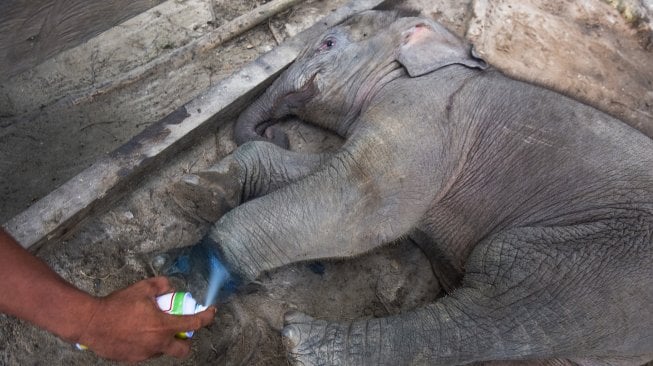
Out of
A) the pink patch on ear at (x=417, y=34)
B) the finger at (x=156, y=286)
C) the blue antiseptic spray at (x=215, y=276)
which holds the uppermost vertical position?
the pink patch on ear at (x=417, y=34)

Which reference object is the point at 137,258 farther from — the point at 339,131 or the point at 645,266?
the point at 645,266

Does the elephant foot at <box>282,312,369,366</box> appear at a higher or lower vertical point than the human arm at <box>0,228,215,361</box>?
lower

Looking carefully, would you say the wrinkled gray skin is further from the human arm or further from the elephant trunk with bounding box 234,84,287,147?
the human arm

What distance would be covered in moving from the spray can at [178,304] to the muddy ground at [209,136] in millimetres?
126

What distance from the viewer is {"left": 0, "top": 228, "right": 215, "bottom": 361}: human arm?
83.5 inches

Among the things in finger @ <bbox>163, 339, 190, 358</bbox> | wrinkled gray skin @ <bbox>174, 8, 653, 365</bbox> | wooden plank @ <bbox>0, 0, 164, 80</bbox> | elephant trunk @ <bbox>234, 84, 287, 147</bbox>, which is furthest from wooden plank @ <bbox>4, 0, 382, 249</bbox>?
wooden plank @ <bbox>0, 0, 164, 80</bbox>

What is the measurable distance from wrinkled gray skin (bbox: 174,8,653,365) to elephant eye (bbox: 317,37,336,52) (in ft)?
0.03

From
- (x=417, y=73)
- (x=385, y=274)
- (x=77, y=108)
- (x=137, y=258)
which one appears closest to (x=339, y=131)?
(x=417, y=73)

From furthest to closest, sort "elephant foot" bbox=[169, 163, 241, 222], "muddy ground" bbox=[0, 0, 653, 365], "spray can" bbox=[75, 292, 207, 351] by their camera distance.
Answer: "elephant foot" bbox=[169, 163, 241, 222]
"muddy ground" bbox=[0, 0, 653, 365]
"spray can" bbox=[75, 292, 207, 351]

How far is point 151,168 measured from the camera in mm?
3518

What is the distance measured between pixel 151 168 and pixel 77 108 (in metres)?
1.23

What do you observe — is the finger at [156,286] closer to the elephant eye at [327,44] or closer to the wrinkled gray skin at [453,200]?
the wrinkled gray skin at [453,200]

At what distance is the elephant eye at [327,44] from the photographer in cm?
392

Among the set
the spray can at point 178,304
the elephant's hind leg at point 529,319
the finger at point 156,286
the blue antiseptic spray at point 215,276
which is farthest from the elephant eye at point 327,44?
the finger at point 156,286
